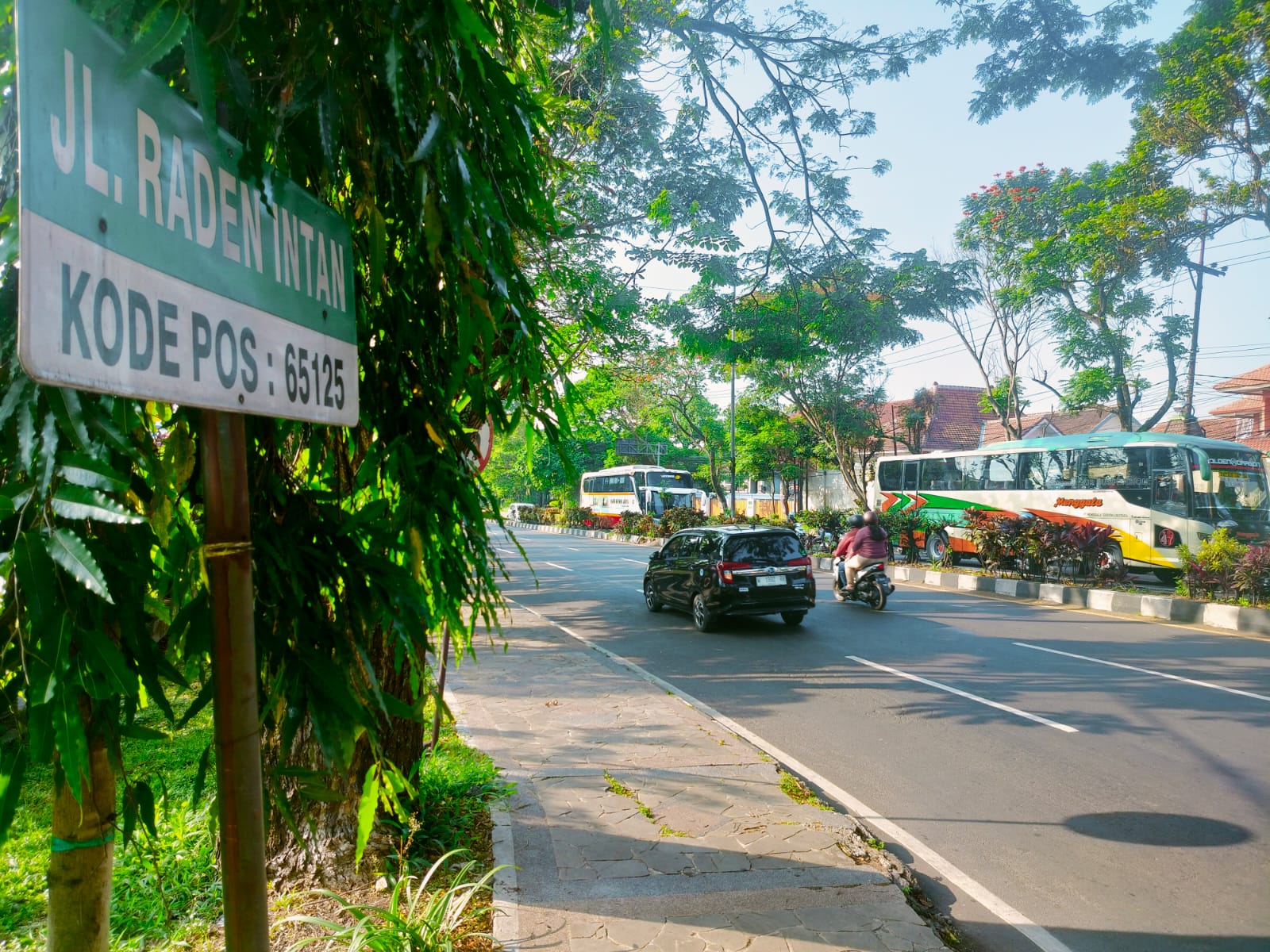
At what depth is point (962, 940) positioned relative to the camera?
3605mm

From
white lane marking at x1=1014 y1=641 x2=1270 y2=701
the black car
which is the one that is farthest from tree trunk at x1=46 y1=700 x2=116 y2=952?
the black car

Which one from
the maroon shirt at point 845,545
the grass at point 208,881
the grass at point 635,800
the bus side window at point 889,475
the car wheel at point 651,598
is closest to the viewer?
the grass at point 208,881

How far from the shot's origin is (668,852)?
13.9ft

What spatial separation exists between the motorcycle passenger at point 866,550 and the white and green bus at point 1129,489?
6.85m

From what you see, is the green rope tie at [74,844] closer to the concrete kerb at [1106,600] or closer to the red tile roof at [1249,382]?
the concrete kerb at [1106,600]

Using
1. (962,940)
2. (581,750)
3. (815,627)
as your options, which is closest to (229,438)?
(962,940)

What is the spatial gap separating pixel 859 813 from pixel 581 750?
2032mm

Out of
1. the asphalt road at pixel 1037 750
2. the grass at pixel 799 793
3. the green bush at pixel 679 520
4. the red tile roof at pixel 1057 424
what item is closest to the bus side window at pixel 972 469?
the asphalt road at pixel 1037 750

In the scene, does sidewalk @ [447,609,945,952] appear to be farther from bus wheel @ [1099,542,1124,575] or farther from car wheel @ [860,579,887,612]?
bus wheel @ [1099,542,1124,575]

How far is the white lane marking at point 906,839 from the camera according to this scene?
3693 millimetres

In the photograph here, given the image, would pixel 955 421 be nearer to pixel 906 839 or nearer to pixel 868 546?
pixel 868 546

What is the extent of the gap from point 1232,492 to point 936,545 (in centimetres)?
730

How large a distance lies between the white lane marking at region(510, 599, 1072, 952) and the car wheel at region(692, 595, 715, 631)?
3777 millimetres

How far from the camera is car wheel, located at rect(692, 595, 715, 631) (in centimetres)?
1179
